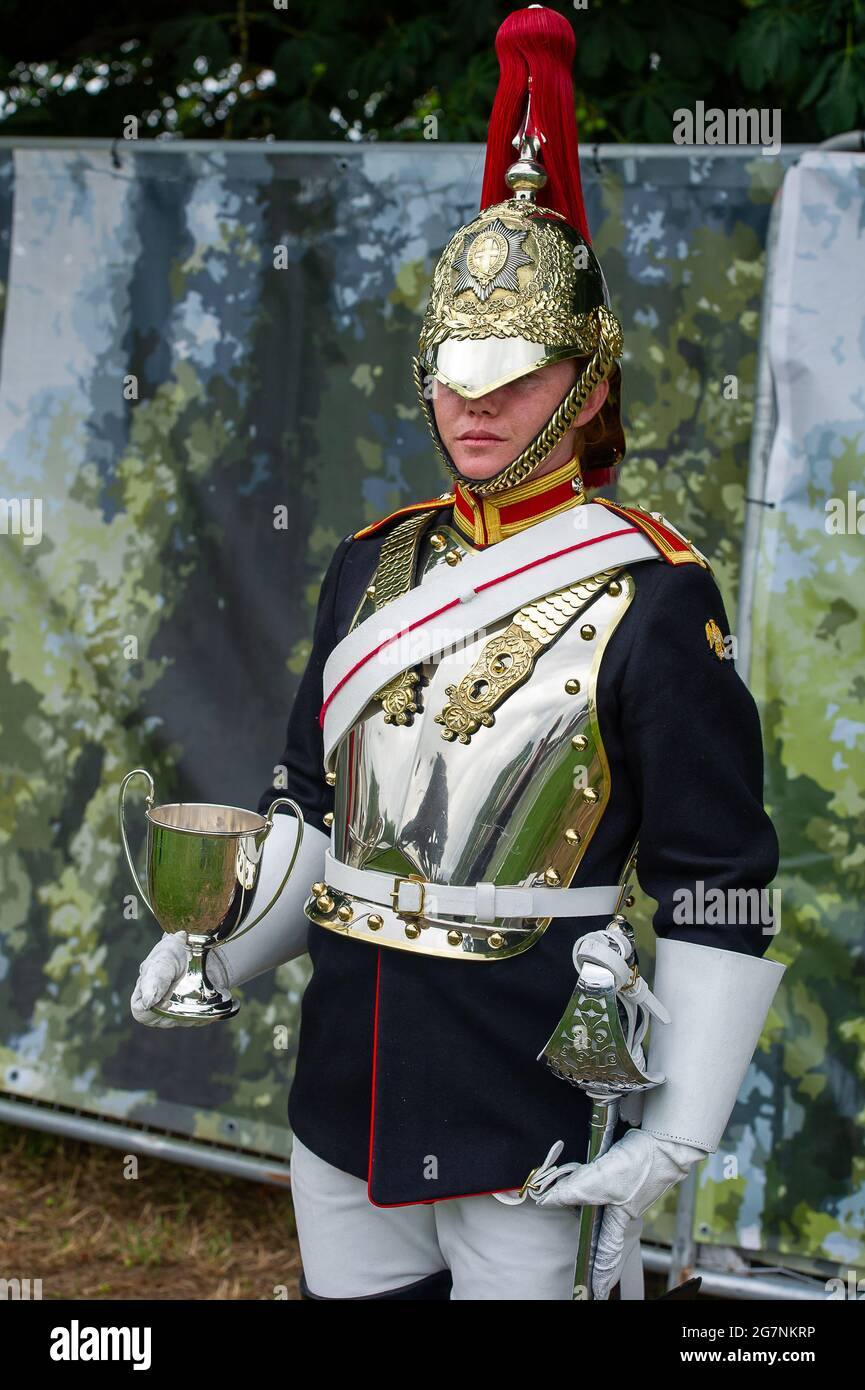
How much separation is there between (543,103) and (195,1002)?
3.75ft

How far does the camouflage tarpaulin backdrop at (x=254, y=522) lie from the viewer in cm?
280

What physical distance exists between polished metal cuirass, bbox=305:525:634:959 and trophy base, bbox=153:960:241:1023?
0.19 metres

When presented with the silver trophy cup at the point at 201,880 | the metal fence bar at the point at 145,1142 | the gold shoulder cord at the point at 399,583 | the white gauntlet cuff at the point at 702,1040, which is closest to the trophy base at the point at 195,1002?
the silver trophy cup at the point at 201,880

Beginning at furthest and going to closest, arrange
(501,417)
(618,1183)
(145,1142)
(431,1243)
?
(145,1142)
(431,1243)
(501,417)
(618,1183)

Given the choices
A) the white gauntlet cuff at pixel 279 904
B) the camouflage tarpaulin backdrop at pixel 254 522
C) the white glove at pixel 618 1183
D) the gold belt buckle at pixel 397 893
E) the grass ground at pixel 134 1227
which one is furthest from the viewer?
the grass ground at pixel 134 1227

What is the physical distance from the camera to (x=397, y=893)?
1.71 metres

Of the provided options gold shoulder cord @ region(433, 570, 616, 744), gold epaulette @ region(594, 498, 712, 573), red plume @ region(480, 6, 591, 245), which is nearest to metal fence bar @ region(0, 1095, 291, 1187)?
gold shoulder cord @ region(433, 570, 616, 744)

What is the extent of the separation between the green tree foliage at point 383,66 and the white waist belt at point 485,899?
1.86 meters

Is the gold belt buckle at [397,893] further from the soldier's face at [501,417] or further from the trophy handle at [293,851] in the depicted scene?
the soldier's face at [501,417]

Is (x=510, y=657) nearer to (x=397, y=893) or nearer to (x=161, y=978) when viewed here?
(x=397, y=893)

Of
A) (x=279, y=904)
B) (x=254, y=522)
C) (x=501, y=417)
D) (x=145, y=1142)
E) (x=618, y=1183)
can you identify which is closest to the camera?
(x=618, y=1183)

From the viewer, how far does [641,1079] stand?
1597 mm

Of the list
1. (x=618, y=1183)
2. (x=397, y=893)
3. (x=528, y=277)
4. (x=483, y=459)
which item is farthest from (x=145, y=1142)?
(x=528, y=277)

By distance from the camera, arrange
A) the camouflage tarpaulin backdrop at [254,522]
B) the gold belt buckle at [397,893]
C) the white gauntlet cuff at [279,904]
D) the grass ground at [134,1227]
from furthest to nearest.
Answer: the grass ground at [134,1227], the camouflage tarpaulin backdrop at [254,522], the white gauntlet cuff at [279,904], the gold belt buckle at [397,893]
